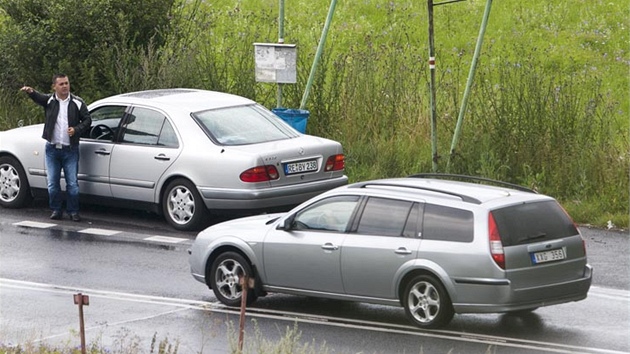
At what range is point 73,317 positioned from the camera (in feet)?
42.9

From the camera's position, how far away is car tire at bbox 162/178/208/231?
17328 mm

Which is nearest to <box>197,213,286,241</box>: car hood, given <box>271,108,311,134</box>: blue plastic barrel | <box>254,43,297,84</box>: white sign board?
<box>271,108,311,134</box>: blue plastic barrel

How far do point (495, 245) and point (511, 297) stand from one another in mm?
457

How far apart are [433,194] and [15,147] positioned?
8058 mm

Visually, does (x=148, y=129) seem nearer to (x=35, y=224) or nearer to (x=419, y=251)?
(x=35, y=224)

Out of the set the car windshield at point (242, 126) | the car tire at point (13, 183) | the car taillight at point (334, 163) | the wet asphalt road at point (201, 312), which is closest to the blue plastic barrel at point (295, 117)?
the car windshield at point (242, 126)

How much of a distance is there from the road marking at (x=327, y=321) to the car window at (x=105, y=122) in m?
3.97

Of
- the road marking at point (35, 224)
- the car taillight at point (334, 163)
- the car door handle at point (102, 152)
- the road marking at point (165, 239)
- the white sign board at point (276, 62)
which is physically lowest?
the road marking at point (165, 239)

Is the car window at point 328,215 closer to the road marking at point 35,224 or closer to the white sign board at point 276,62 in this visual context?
the road marking at point 35,224

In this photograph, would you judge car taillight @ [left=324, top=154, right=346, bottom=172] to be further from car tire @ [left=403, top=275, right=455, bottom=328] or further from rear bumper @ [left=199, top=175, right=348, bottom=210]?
car tire @ [left=403, top=275, right=455, bottom=328]

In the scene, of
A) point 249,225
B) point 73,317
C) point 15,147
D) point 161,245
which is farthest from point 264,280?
point 15,147

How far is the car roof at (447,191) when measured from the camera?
1254 cm

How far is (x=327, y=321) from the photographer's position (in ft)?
42.4

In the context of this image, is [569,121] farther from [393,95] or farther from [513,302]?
[513,302]
